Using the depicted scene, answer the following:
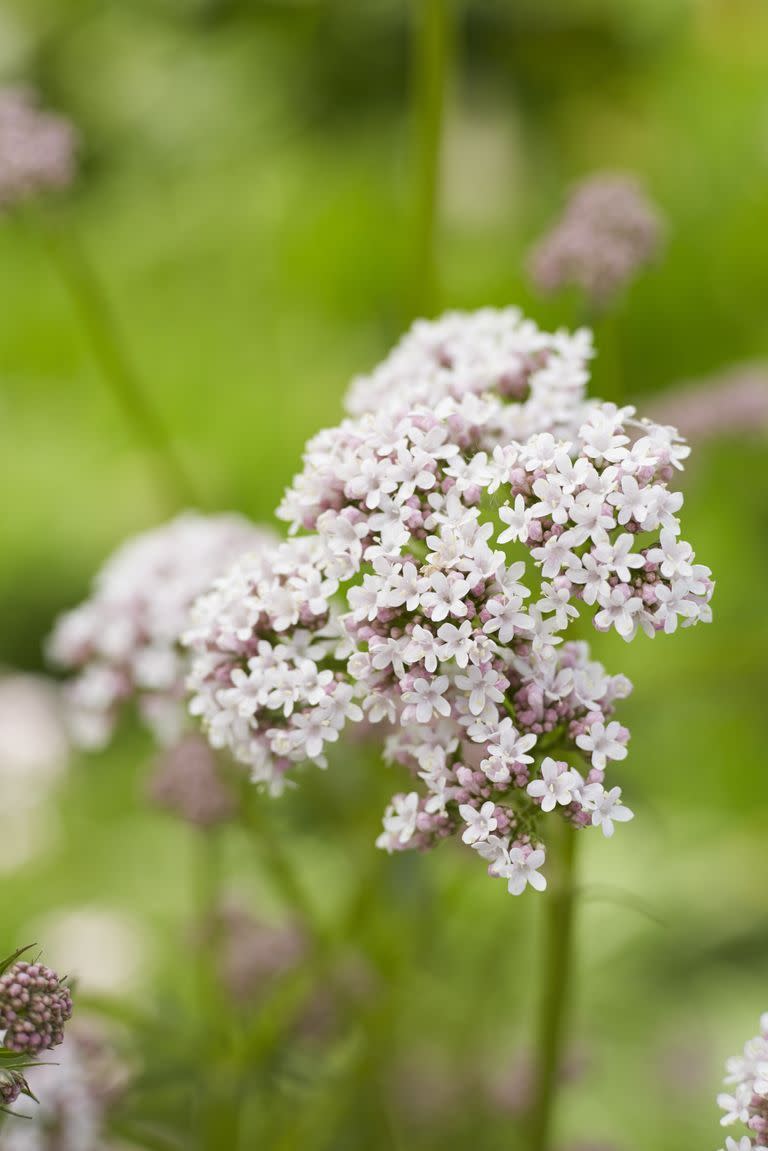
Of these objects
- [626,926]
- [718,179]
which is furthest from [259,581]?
[718,179]

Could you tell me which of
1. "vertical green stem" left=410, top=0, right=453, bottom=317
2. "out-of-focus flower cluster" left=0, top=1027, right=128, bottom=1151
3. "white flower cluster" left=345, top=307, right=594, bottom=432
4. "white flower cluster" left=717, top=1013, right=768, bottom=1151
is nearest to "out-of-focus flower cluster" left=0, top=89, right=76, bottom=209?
"vertical green stem" left=410, top=0, right=453, bottom=317

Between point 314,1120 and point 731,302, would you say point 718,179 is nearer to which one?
point 731,302

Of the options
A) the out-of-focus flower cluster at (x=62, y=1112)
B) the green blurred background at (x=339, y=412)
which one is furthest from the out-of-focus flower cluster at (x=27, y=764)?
the out-of-focus flower cluster at (x=62, y=1112)

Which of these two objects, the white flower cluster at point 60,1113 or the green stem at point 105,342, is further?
the green stem at point 105,342

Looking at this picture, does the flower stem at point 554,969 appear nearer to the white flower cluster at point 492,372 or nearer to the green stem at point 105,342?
the white flower cluster at point 492,372

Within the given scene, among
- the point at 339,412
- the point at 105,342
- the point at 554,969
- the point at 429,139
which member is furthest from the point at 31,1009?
the point at 339,412

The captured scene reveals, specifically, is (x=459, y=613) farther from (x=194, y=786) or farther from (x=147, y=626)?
(x=194, y=786)
